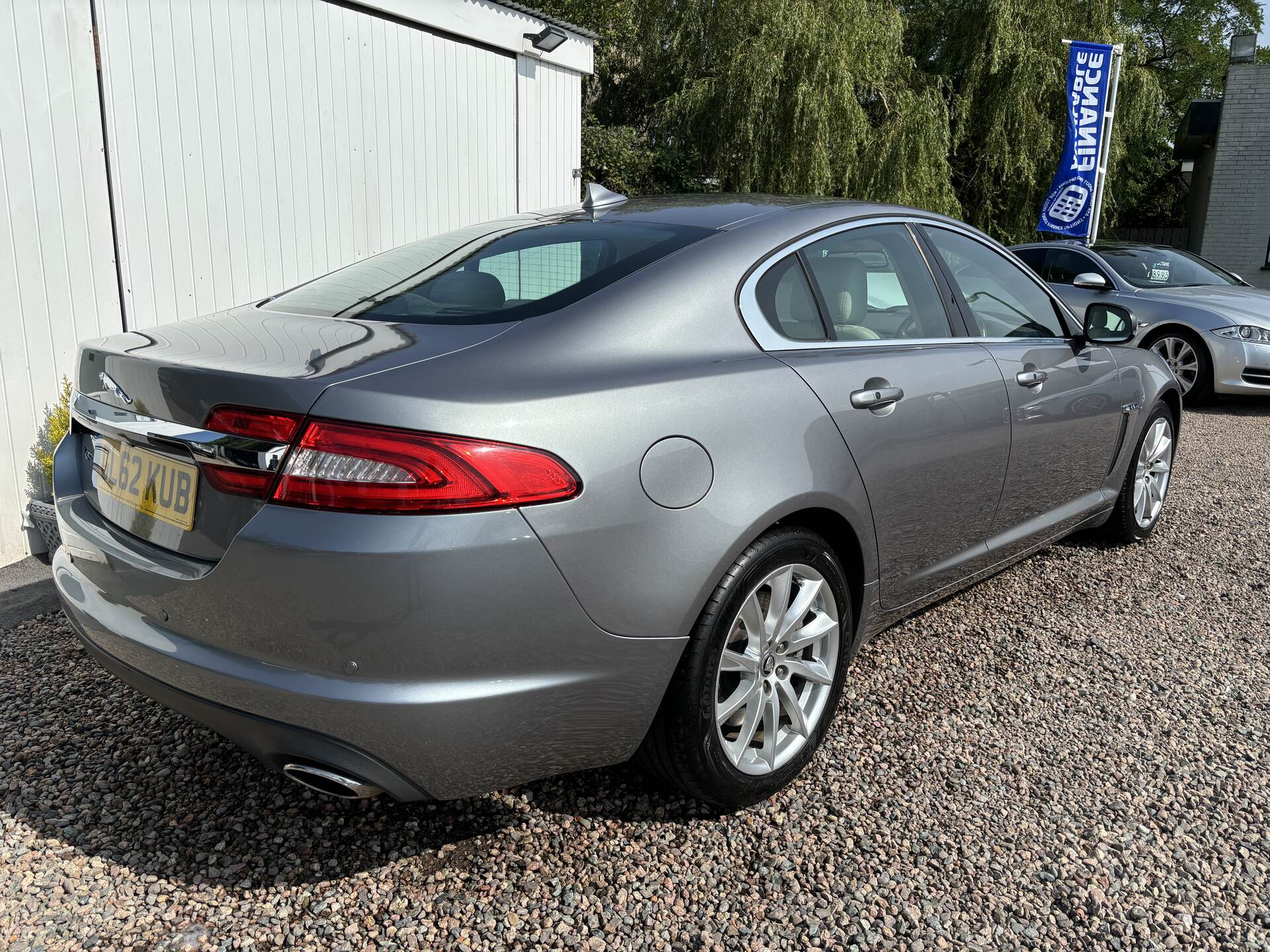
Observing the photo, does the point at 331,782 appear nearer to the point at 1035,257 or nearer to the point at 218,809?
the point at 218,809

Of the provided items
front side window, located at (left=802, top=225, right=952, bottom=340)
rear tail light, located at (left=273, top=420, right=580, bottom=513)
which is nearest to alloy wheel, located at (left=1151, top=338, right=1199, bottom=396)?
front side window, located at (left=802, top=225, right=952, bottom=340)

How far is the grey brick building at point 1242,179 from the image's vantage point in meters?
17.6

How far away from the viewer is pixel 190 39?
5051mm

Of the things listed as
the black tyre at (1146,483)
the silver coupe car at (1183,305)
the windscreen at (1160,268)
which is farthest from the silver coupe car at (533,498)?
the windscreen at (1160,268)

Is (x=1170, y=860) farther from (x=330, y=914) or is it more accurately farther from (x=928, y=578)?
(x=330, y=914)

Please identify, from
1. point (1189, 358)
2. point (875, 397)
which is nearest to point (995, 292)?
point (875, 397)

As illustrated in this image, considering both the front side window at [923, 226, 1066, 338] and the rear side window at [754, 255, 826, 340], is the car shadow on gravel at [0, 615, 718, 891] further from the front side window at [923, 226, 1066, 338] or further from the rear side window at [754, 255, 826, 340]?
the front side window at [923, 226, 1066, 338]

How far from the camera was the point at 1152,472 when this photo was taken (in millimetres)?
4637

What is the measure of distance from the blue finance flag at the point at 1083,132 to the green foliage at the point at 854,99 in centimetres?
261

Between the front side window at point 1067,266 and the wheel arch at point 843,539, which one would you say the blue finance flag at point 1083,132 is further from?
the wheel arch at point 843,539

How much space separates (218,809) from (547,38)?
21.9 ft

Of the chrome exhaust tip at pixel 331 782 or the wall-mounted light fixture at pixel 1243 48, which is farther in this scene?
the wall-mounted light fixture at pixel 1243 48

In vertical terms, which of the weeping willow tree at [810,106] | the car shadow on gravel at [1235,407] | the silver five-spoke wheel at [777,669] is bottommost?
the car shadow on gravel at [1235,407]

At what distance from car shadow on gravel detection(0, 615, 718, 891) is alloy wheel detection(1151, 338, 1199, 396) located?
26.8 ft
